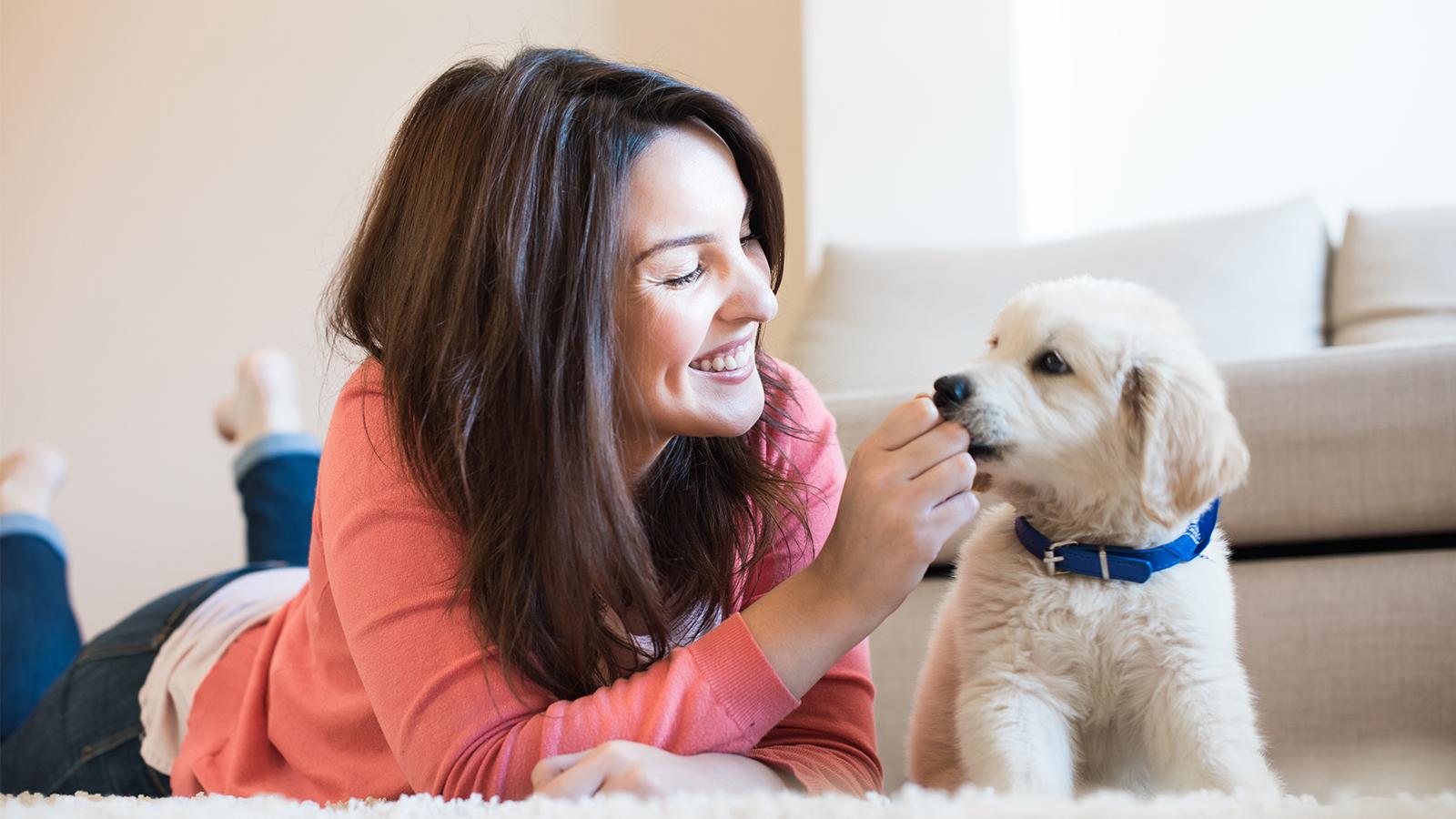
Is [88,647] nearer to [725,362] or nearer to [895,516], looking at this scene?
[725,362]

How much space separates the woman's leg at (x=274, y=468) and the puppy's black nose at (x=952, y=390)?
1.30 metres

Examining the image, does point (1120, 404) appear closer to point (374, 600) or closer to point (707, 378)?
point (707, 378)

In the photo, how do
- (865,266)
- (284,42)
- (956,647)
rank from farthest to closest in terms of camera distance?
(284,42) < (865,266) < (956,647)

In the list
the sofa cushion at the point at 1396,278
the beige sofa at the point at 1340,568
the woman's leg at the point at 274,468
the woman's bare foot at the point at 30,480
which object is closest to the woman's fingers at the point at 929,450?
the beige sofa at the point at 1340,568

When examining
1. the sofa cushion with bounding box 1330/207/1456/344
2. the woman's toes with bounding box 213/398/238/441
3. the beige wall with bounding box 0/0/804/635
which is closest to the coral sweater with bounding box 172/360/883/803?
the woman's toes with bounding box 213/398/238/441

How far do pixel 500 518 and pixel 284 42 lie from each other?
121 inches

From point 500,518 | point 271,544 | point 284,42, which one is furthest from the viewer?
point 284,42

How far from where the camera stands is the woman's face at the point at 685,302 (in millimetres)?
954

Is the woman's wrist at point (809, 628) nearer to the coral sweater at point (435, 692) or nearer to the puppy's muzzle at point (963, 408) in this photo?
the coral sweater at point (435, 692)

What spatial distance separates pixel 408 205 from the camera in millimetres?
1021

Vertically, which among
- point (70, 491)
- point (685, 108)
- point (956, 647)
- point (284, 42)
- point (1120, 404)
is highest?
point (284, 42)

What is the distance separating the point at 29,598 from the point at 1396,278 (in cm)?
250

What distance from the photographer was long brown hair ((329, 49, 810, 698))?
91 cm

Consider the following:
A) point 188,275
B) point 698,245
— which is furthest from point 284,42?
point 698,245
